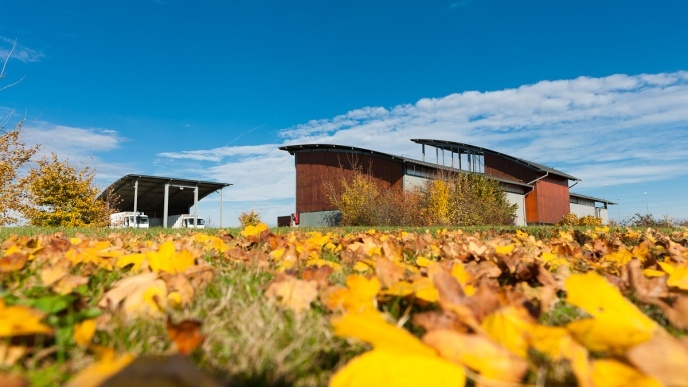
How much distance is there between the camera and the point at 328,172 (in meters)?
27.8

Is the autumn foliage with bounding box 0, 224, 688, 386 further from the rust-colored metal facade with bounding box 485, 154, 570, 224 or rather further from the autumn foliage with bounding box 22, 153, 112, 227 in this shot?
the rust-colored metal facade with bounding box 485, 154, 570, 224

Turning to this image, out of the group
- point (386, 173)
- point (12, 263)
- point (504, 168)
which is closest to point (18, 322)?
point (12, 263)

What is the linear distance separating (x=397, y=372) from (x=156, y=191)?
35518mm

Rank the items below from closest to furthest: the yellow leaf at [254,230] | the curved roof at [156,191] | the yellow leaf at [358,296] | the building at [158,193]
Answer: the yellow leaf at [358,296] → the yellow leaf at [254,230] → the building at [158,193] → the curved roof at [156,191]

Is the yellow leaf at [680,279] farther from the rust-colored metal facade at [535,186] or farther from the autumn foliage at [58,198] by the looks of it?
the rust-colored metal facade at [535,186]

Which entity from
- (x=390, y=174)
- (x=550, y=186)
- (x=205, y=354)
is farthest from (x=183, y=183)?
(x=205, y=354)

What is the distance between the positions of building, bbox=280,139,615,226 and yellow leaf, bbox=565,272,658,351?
24.2m

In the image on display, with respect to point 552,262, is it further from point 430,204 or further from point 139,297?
point 430,204

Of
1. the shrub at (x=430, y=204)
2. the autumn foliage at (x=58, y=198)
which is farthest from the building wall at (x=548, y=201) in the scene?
the autumn foliage at (x=58, y=198)

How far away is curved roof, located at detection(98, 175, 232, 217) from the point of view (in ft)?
92.4

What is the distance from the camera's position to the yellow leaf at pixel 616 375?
19.8 inches

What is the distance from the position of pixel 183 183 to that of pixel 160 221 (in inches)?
578

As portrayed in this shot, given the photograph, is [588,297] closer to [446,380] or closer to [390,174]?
[446,380]

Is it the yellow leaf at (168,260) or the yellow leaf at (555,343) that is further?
the yellow leaf at (168,260)
